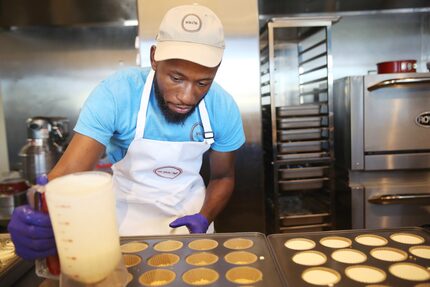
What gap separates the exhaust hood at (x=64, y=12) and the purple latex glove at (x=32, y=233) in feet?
6.48

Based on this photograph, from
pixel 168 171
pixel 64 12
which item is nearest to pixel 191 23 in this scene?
pixel 168 171

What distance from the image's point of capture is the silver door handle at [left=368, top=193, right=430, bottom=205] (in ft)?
7.26

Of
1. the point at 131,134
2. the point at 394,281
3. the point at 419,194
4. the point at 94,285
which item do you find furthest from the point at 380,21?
the point at 94,285

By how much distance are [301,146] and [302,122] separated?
6.3 inches

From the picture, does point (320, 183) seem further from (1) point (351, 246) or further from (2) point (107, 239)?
(2) point (107, 239)

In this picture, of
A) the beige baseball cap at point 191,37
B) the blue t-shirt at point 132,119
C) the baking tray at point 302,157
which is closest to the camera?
the beige baseball cap at point 191,37

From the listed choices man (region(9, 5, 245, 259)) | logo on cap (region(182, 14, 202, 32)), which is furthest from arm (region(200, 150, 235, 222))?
logo on cap (region(182, 14, 202, 32))

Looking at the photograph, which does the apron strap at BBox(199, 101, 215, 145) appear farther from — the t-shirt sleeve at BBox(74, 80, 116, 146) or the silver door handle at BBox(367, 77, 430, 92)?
the silver door handle at BBox(367, 77, 430, 92)

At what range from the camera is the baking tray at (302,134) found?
7.51 feet

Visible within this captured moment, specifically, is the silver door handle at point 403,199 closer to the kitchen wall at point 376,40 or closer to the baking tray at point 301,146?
the baking tray at point 301,146

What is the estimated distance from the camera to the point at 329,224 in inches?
94.3

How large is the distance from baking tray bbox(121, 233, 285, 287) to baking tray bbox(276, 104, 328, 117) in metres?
1.30

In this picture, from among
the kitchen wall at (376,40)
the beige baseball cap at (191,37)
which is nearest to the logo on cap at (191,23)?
the beige baseball cap at (191,37)

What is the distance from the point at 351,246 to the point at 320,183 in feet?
4.51
